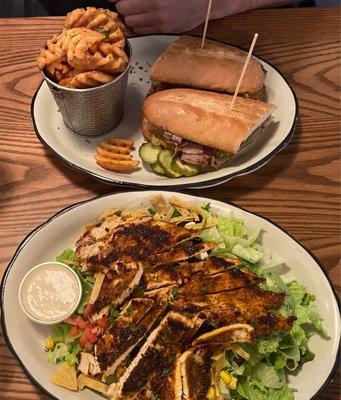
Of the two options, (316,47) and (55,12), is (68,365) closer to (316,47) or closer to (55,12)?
(316,47)

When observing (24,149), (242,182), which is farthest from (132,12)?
(242,182)

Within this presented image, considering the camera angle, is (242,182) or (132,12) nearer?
(242,182)

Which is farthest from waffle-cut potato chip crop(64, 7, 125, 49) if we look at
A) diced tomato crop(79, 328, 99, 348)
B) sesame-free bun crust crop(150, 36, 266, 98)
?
diced tomato crop(79, 328, 99, 348)

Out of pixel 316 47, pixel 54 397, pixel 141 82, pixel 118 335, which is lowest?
pixel 54 397

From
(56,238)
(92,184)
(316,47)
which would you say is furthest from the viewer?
(316,47)

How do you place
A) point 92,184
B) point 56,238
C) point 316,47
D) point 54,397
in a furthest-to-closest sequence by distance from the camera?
point 316,47, point 92,184, point 56,238, point 54,397

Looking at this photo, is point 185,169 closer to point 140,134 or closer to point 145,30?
point 140,134

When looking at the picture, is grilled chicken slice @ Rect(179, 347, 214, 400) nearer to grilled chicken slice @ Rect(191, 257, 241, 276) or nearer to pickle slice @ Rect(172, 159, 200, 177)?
grilled chicken slice @ Rect(191, 257, 241, 276)
